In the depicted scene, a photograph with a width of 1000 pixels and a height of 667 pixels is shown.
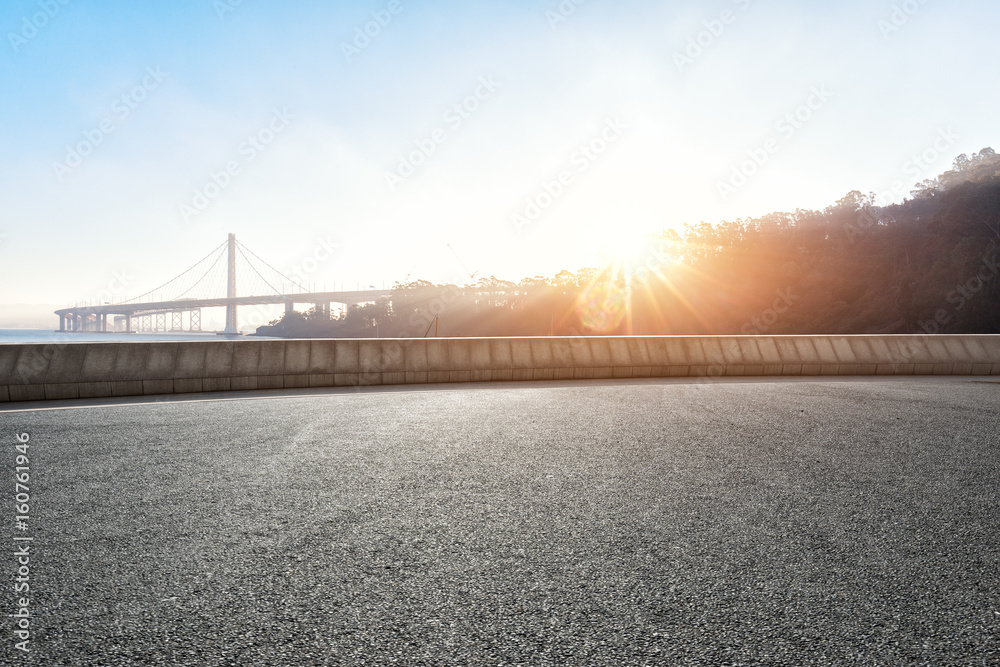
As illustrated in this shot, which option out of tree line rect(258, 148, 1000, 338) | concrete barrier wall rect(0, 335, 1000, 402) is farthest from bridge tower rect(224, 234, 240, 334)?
concrete barrier wall rect(0, 335, 1000, 402)

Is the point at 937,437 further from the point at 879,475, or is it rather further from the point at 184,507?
the point at 184,507

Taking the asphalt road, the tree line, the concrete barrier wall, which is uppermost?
the tree line

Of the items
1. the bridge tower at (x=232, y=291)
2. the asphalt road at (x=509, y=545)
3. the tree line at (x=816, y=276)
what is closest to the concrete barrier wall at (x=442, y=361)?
the asphalt road at (x=509, y=545)

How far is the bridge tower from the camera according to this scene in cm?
7978

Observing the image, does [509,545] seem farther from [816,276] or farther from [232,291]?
[232,291]

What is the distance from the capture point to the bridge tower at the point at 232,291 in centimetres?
7978

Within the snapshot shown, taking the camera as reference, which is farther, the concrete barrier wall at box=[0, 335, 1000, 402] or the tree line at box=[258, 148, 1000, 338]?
the tree line at box=[258, 148, 1000, 338]

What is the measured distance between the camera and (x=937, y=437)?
6926 millimetres

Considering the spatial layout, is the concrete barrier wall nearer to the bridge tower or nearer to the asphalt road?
the asphalt road

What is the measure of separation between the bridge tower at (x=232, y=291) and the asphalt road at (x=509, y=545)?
78827 millimetres

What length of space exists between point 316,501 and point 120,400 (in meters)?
7.65

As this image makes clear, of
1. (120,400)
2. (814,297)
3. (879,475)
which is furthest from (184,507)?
(814,297)

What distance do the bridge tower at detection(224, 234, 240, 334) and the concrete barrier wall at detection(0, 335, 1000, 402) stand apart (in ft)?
238

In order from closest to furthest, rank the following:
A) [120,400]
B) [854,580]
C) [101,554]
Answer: [854,580] < [101,554] < [120,400]
